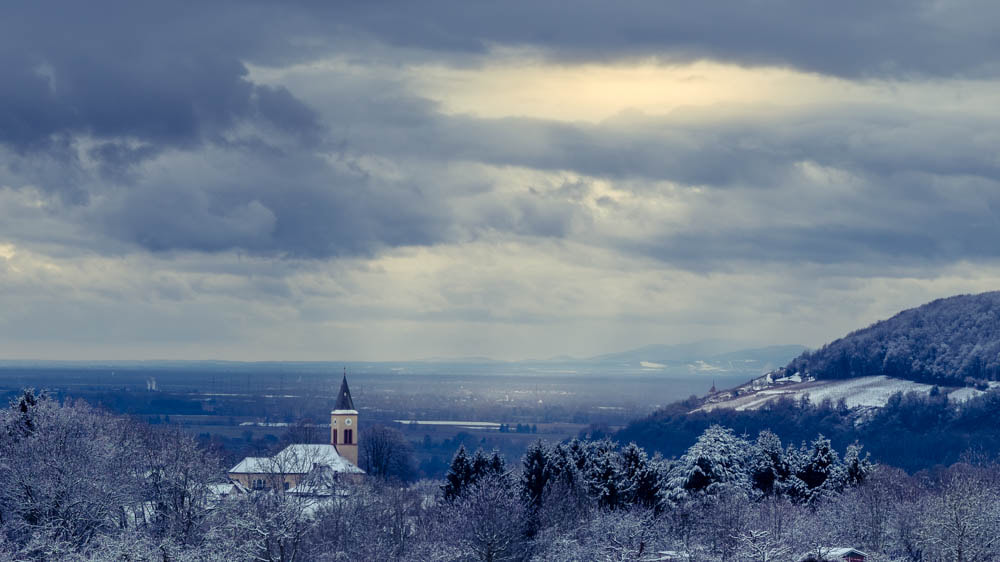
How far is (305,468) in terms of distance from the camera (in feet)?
506

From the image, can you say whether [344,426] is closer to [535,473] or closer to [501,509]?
[535,473]

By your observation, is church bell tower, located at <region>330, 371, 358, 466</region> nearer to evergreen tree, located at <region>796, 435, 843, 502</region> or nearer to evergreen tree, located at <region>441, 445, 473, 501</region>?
evergreen tree, located at <region>441, 445, 473, 501</region>

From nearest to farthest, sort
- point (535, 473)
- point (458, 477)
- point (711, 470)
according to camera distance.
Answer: point (711, 470) → point (535, 473) → point (458, 477)

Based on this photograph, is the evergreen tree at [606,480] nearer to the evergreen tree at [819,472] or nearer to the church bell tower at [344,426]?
the evergreen tree at [819,472]

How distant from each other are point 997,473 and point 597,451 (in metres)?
53.9

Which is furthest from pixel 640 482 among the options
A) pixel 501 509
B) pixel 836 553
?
pixel 836 553

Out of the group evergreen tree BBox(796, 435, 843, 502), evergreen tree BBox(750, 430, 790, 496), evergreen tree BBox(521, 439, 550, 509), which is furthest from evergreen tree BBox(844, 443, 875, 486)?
evergreen tree BBox(521, 439, 550, 509)

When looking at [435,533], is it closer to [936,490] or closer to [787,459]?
[787,459]

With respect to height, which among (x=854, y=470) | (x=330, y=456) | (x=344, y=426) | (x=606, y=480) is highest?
(x=344, y=426)

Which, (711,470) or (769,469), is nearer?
(711,470)

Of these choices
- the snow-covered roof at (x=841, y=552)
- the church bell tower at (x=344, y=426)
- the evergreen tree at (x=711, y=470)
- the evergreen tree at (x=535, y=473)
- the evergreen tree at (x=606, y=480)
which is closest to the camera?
the snow-covered roof at (x=841, y=552)

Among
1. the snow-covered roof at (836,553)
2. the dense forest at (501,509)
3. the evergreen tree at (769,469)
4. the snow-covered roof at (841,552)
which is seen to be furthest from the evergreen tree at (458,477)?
the snow-covered roof at (841,552)

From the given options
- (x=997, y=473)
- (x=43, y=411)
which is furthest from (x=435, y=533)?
(x=997, y=473)

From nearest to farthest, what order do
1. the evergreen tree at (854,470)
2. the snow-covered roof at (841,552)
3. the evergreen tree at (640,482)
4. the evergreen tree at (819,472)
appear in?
the snow-covered roof at (841,552)
the evergreen tree at (640,482)
the evergreen tree at (819,472)
the evergreen tree at (854,470)
